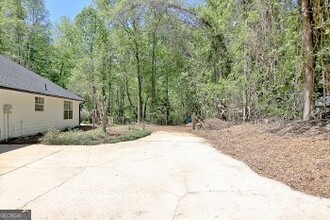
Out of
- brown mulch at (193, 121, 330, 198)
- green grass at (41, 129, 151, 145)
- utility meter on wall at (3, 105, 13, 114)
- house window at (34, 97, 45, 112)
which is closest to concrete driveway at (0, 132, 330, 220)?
brown mulch at (193, 121, 330, 198)

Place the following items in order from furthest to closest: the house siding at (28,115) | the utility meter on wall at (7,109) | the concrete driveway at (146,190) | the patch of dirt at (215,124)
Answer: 1. the patch of dirt at (215,124)
2. the house siding at (28,115)
3. the utility meter on wall at (7,109)
4. the concrete driveway at (146,190)

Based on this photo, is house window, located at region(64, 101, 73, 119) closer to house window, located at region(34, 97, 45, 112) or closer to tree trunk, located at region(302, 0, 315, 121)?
house window, located at region(34, 97, 45, 112)

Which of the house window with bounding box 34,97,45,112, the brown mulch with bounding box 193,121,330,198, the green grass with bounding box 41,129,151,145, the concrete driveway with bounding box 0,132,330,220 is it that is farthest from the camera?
the house window with bounding box 34,97,45,112

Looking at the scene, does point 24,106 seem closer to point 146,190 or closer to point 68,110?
point 68,110

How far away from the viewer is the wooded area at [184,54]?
35.3ft

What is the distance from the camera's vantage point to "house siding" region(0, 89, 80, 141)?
11631mm

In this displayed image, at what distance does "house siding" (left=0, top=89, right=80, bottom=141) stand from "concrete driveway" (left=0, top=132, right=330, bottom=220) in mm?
4421

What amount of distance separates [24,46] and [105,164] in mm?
24111

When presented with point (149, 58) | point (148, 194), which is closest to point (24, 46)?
point (149, 58)

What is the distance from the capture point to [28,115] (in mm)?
13547

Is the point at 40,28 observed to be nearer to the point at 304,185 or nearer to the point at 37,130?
the point at 37,130

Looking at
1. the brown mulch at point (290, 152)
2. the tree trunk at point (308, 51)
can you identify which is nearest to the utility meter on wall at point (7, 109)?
the brown mulch at point (290, 152)

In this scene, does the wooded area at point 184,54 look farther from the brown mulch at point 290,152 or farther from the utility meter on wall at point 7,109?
the utility meter on wall at point 7,109

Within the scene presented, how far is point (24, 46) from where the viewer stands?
27.4 metres
